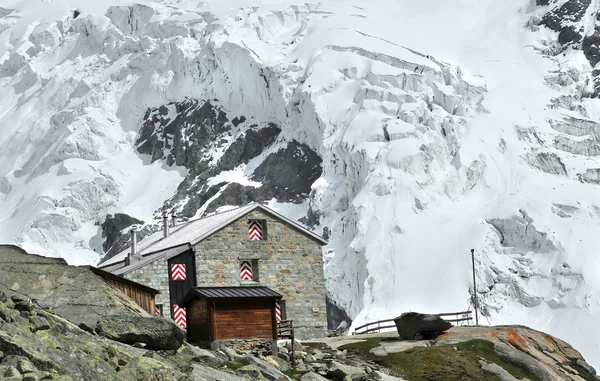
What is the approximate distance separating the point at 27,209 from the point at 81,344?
488 ft

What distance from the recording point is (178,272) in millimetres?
50938

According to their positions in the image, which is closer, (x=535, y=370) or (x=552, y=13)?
(x=535, y=370)

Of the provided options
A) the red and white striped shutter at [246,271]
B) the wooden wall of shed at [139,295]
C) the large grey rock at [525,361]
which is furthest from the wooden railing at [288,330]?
the red and white striped shutter at [246,271]

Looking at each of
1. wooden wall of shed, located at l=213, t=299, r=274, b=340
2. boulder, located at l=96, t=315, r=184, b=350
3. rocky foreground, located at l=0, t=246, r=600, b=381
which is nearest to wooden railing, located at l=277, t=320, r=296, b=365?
rocky foreground, located at l=0, t=246, r=600, b=381

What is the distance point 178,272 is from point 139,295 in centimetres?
1197

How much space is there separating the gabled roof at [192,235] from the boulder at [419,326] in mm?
9190

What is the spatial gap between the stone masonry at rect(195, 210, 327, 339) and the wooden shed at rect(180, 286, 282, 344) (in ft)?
45.1

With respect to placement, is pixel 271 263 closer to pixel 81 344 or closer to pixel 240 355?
pixel 240 355

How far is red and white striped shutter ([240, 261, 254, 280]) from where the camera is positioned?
51853mm

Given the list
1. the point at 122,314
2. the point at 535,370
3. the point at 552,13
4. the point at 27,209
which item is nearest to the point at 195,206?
the point at 27,209

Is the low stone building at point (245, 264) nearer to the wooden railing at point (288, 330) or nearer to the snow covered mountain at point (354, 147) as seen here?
the wooden railing at point (288, 330)

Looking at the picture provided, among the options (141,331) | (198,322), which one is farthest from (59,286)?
(198,322)

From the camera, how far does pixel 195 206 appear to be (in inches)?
6732

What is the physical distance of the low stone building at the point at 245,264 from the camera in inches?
2003
